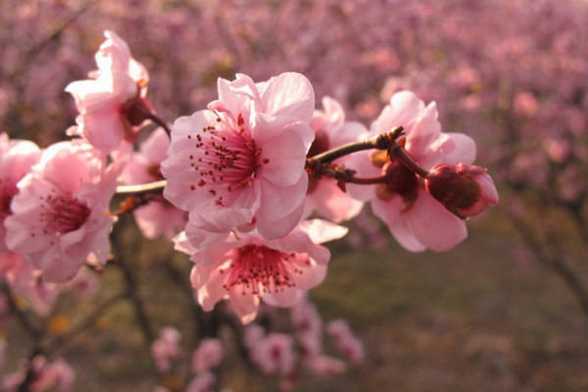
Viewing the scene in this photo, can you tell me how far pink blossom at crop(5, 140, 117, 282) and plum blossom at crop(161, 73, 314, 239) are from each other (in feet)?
0.75

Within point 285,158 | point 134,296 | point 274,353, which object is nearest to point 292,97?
point 285,158

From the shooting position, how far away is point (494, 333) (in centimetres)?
628

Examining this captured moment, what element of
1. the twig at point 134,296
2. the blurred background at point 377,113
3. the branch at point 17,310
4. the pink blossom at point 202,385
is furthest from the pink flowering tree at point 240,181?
the blurred background at point 377,113

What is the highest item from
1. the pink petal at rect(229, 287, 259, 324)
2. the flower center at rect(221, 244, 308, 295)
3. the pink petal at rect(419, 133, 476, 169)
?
the pink petal at rect(419, 133, 476, 169)

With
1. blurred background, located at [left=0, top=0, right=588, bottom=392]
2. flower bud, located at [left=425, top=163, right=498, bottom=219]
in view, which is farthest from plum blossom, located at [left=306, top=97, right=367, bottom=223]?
blurred background, located at [left=0, top=0, right=588, bottom=392]

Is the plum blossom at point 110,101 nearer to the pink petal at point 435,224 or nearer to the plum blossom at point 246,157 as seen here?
the plum blossom at point 246,157

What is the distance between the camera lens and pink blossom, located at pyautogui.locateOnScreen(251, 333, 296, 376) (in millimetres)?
3791

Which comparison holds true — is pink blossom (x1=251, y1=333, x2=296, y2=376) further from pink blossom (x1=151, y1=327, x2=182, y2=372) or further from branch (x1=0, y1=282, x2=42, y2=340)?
branch (x1=0, y1=282, x2=42, y2=340)

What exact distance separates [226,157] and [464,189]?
1.45 ft

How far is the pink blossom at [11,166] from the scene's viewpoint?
128cm

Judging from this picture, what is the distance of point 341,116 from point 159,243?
5.86 meters

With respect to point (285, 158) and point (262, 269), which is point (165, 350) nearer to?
point (262, 269)

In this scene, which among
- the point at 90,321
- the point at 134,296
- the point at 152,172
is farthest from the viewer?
→ the point at 90,321

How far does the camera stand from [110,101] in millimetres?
1308
